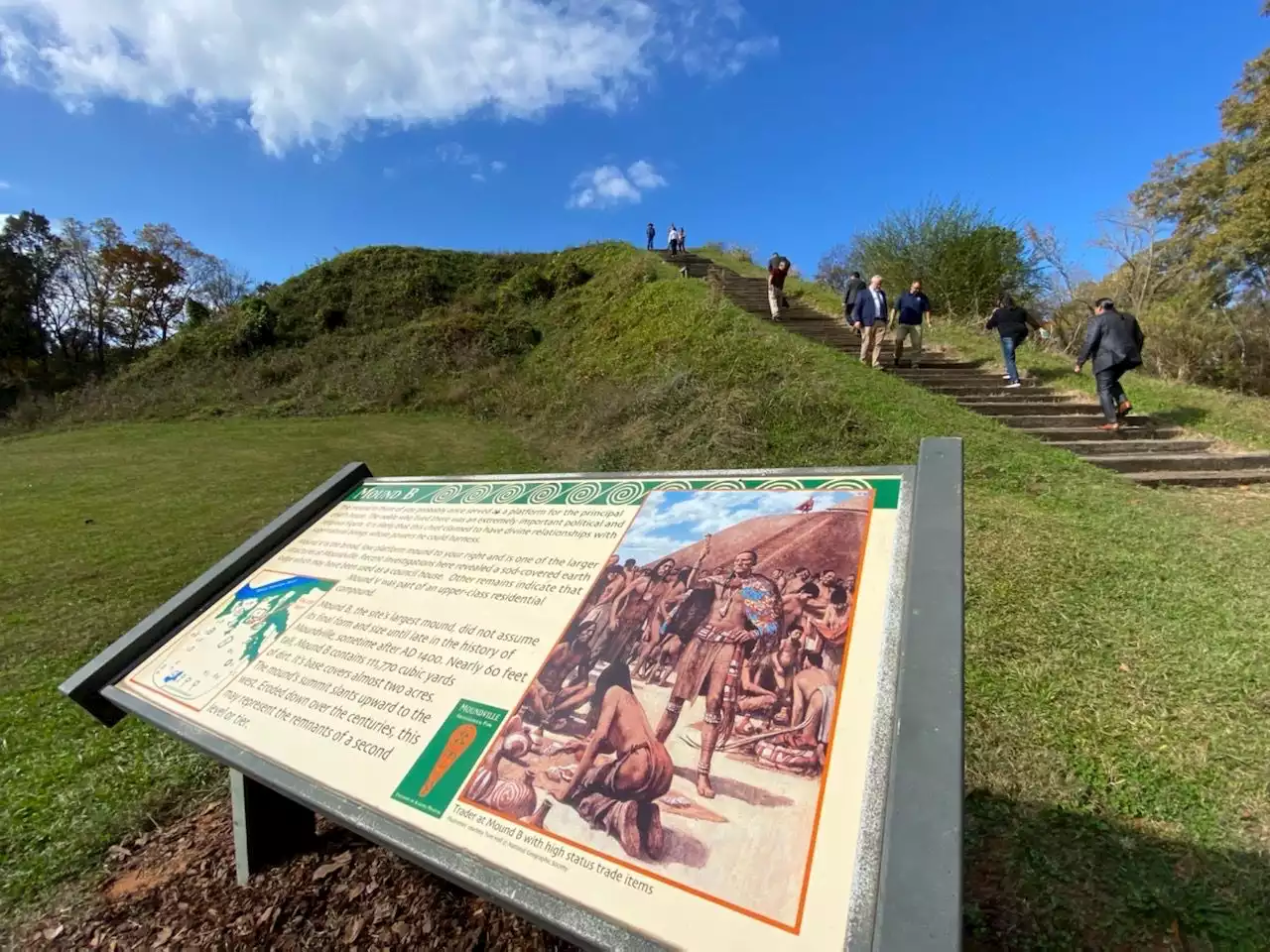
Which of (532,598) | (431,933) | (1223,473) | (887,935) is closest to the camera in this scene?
(887,935)

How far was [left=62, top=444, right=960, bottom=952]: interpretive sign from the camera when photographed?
3.66 feet

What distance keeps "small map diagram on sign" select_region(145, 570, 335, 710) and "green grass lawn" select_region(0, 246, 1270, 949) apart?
4.69 feet

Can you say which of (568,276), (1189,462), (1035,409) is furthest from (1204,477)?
(568,276)

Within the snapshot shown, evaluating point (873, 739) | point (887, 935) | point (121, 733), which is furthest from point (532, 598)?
point (121, 733)

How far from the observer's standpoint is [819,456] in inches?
284

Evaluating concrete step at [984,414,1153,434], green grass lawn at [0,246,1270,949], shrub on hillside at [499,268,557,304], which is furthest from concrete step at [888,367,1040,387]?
shrub on hillside at [499,268,557,304]

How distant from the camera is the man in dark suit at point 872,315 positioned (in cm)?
1056

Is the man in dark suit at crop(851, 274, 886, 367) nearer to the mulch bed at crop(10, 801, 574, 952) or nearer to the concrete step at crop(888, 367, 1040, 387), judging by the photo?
the concrete step at crop(888, 367, 1040, 387)

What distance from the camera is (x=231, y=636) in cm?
227

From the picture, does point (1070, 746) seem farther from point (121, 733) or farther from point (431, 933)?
point (121, 733)

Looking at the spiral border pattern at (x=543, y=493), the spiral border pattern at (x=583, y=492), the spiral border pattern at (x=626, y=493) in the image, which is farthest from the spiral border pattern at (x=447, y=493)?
the spiral border pattern at (x=626, y=493)

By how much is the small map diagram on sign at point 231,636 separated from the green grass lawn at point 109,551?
1406 mm

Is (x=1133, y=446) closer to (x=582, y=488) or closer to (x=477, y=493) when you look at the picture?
(x=582, y=488)

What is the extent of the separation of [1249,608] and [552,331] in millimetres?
17858
